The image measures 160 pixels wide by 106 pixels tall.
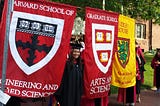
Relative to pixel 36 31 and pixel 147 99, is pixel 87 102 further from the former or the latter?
pixel 147 99

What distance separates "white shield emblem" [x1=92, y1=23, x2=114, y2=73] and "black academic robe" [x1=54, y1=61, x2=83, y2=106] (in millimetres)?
589

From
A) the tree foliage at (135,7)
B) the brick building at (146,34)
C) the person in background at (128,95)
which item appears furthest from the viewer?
the brick building at (146,34)

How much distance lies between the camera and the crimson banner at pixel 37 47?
17.8 feet

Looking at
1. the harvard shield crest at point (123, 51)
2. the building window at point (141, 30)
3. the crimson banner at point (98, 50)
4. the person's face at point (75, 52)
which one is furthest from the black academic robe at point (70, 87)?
→ the building window at point (141, 30)

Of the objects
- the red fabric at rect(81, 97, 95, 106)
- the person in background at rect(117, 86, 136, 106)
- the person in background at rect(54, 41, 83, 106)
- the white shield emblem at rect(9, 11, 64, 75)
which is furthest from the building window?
the white shield emblem at rect(9, 11, 64, 75)

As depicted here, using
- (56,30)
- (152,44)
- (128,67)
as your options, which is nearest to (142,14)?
(128,67)

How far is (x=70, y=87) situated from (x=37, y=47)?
43.4 inches

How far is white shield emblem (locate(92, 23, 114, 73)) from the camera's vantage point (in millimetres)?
7102

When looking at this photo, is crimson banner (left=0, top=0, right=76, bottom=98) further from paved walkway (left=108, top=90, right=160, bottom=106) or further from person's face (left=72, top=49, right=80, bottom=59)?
paved walkway (left=108, top=90, right=160, bottom=106)

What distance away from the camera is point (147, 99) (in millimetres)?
13289

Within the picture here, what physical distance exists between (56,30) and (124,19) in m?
3.07

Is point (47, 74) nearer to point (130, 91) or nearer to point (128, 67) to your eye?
point (128, 67)

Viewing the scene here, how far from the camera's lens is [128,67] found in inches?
355

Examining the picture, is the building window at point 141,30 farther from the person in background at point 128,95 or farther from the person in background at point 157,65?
the person in background at point 128,95
